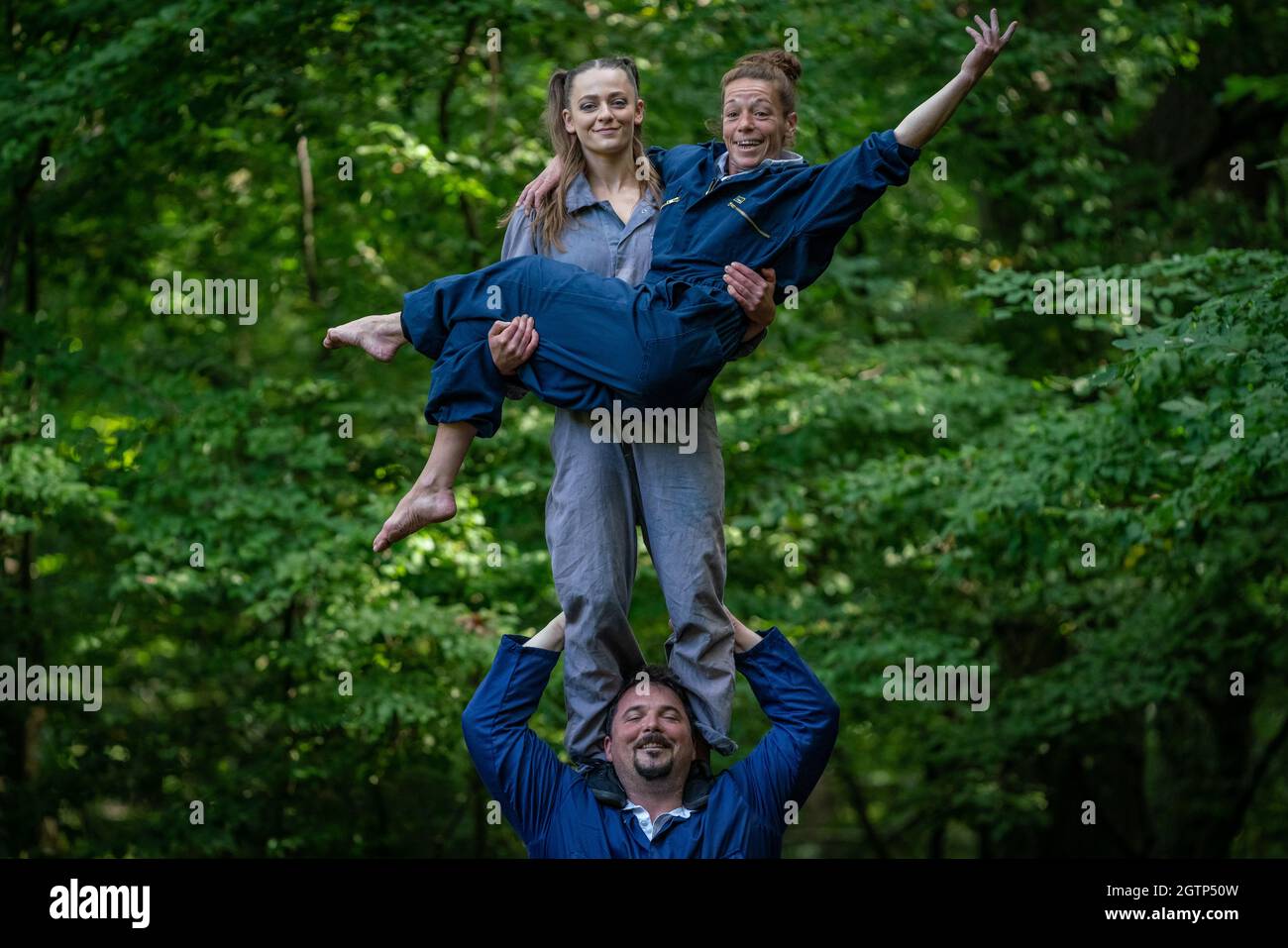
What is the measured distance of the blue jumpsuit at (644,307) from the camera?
175 inches

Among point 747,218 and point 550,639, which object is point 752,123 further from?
point 550,639

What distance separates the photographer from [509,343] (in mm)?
4469

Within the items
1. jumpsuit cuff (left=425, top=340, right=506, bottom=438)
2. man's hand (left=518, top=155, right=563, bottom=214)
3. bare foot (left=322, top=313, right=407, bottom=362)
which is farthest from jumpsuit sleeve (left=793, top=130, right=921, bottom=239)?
bare foot (left=322, top=313, right=407, bottom=362)

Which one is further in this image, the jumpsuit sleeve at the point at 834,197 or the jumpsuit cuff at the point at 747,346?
the jumpsuit cuff at the point at 747,346

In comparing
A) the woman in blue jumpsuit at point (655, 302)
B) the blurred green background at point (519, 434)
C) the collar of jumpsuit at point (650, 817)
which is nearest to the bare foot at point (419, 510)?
Result: the woman in blue jumpsuit at point (655, 302)

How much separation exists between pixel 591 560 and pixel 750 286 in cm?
86

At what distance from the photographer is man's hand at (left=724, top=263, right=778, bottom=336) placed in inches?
176

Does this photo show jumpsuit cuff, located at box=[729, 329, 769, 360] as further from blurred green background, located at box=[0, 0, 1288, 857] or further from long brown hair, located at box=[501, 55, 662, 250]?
blurred green background, located at box=[0, 0, 1288, 857]

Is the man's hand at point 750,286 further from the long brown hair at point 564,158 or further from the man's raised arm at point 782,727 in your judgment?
the man's raised arm at point 782,727

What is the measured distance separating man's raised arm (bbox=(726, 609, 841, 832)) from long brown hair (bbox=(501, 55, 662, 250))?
1.25 metres

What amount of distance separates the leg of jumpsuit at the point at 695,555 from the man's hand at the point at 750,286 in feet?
1.16

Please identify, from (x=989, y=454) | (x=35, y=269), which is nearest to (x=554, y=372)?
(x=989, y=454)
